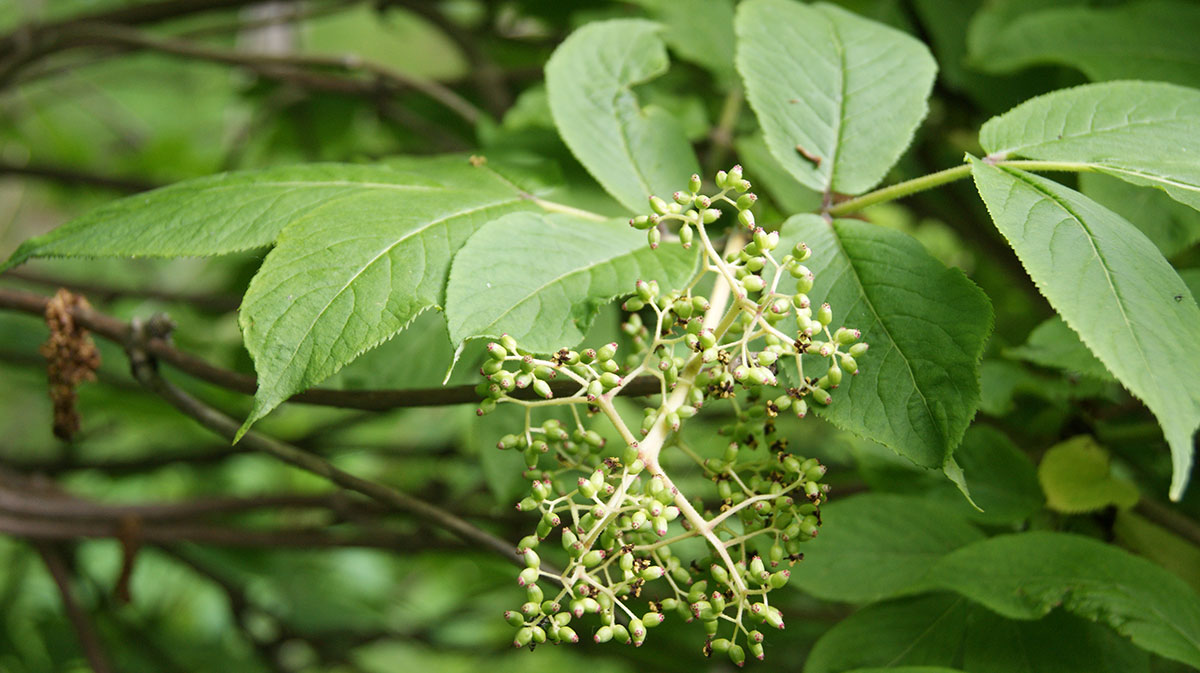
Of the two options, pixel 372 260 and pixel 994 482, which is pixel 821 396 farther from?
pixel 994 482

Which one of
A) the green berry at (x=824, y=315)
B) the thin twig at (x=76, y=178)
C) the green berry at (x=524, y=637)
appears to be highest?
the green berry at (x=824, y=315)

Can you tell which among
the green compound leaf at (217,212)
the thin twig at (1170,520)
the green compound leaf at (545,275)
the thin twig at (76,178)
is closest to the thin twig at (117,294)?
the thin twig at (76,178)

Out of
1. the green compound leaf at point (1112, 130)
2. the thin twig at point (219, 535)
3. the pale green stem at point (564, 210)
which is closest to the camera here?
the green compound leaf at point (1112, 130)

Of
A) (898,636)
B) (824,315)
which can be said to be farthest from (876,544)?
(824,315)

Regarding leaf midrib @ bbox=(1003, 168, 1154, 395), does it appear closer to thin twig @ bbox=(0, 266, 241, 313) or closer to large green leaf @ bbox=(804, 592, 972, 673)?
large green leaf @ bbox=(804, 592, 972, 673)

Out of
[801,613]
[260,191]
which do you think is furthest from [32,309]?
[801,613]

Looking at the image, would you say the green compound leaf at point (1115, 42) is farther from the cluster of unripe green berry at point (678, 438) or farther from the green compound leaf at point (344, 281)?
the green compound leaf at point (344, 281)
